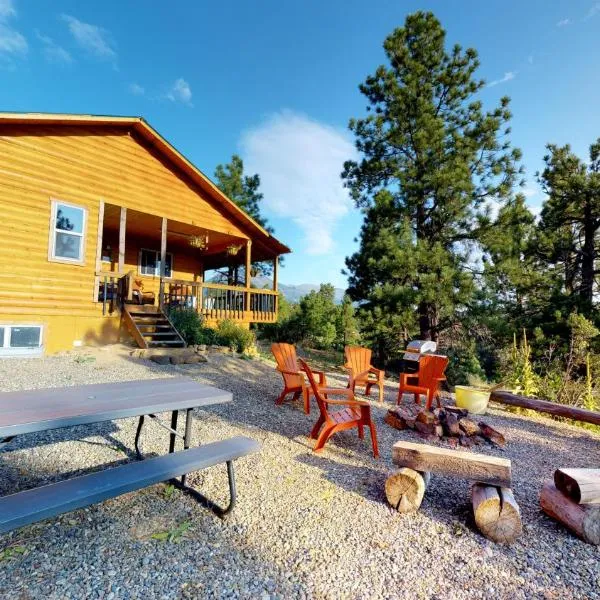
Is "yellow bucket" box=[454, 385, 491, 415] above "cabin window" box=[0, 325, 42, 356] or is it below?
below

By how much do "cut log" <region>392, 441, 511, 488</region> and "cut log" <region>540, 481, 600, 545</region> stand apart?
17.3 inches

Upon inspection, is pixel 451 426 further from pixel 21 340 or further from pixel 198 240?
pixel 198 240

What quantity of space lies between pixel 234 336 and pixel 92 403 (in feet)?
24.0

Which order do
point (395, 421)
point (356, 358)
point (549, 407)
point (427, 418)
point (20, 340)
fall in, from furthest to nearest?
1. point (20, 340)
2. point (356, 358)
3. point (549, 407)
4. point (395, 421)
5. point (427, 418)

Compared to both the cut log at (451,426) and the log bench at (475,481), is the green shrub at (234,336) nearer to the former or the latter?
the cut log at (451,426)

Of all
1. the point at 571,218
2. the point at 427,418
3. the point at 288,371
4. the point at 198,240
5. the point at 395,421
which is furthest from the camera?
the point at 571,218

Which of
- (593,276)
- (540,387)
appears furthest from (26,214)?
(593,276)

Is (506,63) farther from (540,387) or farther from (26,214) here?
(26,214)

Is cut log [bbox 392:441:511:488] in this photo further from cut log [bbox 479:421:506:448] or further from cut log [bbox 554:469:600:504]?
cut log [bbox 479:421:506:448]

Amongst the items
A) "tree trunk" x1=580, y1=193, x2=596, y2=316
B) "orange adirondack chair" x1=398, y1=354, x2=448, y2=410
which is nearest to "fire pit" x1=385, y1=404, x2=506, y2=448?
"orange adirondack chair" x1=398, y1=354, x2=448, y2=410

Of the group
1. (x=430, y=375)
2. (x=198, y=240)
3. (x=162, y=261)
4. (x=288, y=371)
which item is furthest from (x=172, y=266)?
(x=430, y=375)

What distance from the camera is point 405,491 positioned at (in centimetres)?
258

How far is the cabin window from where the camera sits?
7191mm

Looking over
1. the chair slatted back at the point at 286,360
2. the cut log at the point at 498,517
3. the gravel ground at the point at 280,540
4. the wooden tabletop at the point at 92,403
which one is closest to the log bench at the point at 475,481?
the cut log at the point at 498,517
